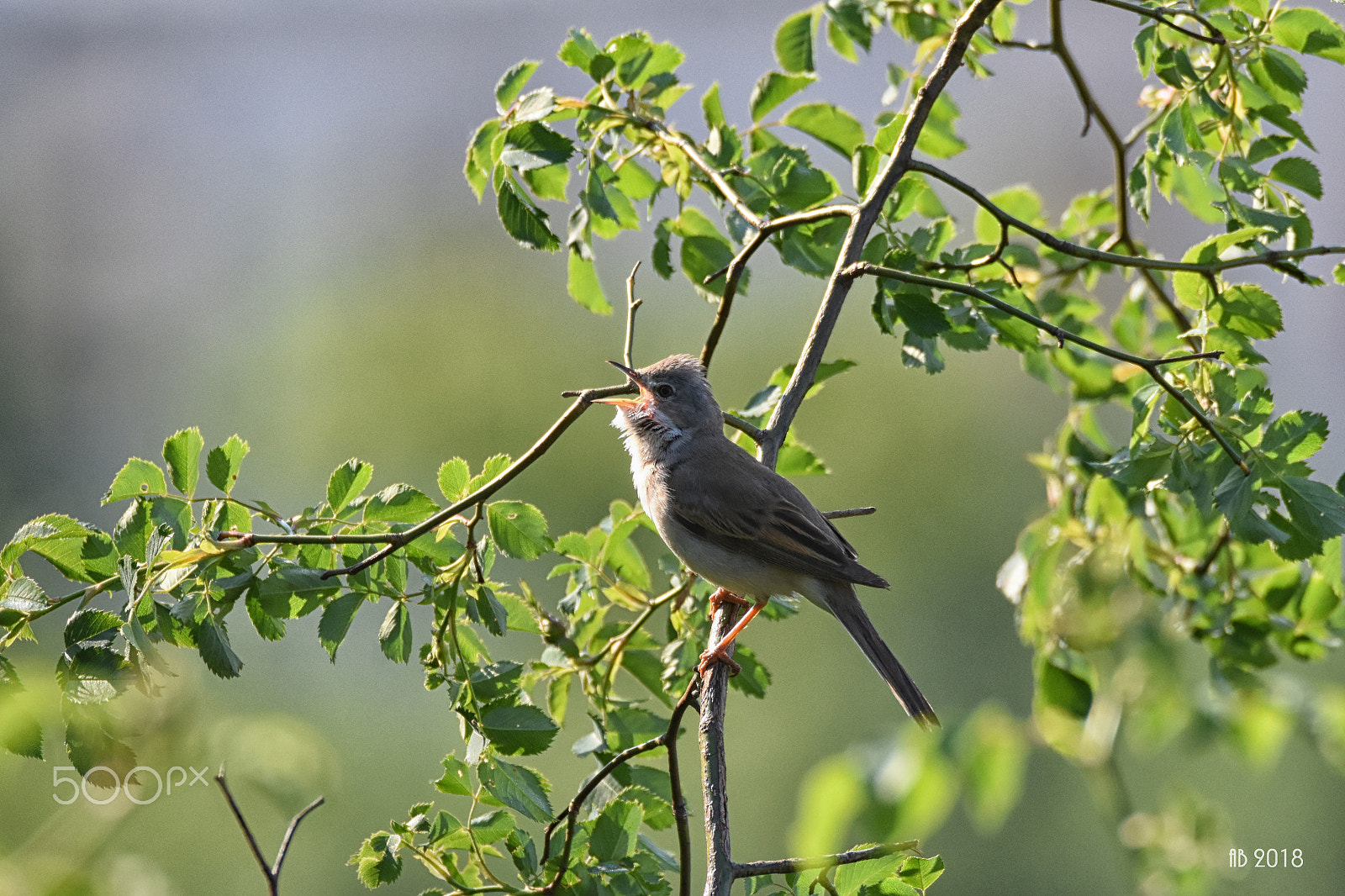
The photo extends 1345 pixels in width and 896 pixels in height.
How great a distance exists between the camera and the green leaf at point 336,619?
85.3 inches

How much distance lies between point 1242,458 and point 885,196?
1.04 metres

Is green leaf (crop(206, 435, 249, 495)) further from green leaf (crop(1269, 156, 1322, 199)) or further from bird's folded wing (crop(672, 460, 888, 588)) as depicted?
green leaf (crop(1269, 156, 1322, 199))

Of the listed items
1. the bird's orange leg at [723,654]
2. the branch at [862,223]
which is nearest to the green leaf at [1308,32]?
the branch at [862,223]

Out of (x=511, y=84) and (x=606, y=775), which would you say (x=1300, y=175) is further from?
(x=606, y=775)

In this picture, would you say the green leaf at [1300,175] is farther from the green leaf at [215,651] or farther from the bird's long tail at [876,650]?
the green leaf at [215,651]

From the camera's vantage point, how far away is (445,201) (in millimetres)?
37719

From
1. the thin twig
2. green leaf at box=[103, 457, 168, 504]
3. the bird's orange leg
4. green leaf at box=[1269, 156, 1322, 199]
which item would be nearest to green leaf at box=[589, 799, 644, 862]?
the bird's orange leg

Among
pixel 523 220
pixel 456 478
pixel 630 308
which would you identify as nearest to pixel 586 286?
pixel 630 308

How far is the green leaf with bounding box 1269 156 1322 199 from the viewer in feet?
9.02

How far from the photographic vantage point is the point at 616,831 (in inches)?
85.0

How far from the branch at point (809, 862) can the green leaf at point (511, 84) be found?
6.47 feet

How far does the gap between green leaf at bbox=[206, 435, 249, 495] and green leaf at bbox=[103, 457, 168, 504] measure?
97 millimetres

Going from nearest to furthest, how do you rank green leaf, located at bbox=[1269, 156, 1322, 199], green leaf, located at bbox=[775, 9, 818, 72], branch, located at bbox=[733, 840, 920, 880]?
1. branch, located at bbox=[733, 840, 920, 880]
2. green leaf, located at bbox=[1269, 156, 1322, 199]
3. green leaf, located at bbox=[775, 9, 818, 72]

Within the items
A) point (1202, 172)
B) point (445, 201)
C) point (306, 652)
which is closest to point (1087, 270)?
point (1202, 172)
